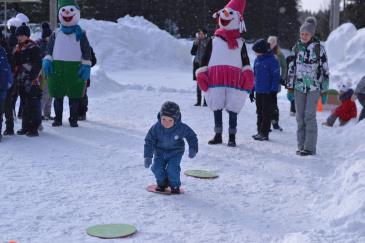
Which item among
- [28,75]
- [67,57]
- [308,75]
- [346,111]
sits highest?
[67,57]

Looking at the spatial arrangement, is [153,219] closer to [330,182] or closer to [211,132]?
[330,182]

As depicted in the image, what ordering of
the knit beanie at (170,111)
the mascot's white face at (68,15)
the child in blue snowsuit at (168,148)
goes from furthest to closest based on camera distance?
the mascot's white face at (68,15) < the child in blue snowsuit at (168,148) < the knit beanie at (170,111)

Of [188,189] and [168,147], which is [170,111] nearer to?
[168,147]

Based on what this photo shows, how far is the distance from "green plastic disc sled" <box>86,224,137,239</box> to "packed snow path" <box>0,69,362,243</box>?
0.24ft

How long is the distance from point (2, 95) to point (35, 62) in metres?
0.74

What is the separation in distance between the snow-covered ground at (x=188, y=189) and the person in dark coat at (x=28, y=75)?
1.13 ft

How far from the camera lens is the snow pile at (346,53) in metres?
17.9

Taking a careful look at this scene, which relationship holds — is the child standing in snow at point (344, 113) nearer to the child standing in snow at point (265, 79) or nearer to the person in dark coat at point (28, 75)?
the child standing in snow at point (265, 79)

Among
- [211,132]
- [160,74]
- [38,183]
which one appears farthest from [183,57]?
[38,183]

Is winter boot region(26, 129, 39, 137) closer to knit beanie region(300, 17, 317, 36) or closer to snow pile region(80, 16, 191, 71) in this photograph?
knit beanie region(300, 17, 317, 36)

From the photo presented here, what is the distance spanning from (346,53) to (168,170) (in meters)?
15.8

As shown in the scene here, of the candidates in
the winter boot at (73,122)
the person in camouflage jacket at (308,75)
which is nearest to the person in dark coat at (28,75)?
the winter boot at (73,122)

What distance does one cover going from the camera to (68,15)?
884cm

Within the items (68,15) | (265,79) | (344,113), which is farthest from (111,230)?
(344,113)
